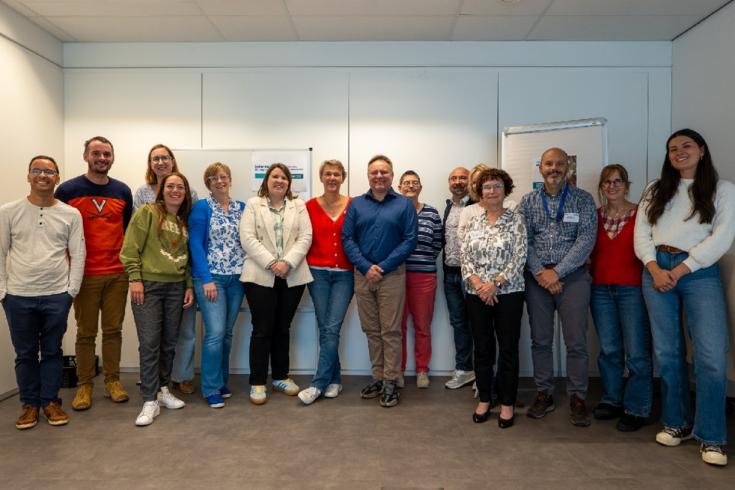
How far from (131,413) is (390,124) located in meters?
3.07

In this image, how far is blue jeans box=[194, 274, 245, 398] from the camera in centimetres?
340

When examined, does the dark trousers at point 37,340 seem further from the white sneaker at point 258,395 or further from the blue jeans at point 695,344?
the blue jeans at point 695,344

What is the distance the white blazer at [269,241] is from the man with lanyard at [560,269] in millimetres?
1545

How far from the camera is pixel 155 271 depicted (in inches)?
125

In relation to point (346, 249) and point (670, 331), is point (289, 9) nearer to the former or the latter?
point (346, 249)

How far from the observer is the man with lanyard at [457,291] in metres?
3.86

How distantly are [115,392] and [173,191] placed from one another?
1.59 metres

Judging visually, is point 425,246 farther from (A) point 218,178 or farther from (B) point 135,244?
(B) point 135,244

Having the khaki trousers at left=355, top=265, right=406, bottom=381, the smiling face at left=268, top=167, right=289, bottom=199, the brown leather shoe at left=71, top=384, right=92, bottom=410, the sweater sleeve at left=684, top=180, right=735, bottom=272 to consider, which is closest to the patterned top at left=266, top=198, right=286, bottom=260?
the smiling face at left=268, top=167, right=289, bottom=199

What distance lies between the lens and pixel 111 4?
142 inches

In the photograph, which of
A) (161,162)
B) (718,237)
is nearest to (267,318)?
(161,162)

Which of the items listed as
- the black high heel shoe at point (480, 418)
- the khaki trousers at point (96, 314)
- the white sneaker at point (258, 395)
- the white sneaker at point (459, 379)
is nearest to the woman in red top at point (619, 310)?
the black high heel shoe at point (480, 418)

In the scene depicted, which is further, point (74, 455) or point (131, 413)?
point (131, 413)

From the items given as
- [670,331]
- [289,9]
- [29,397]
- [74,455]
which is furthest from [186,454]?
[289,9]
